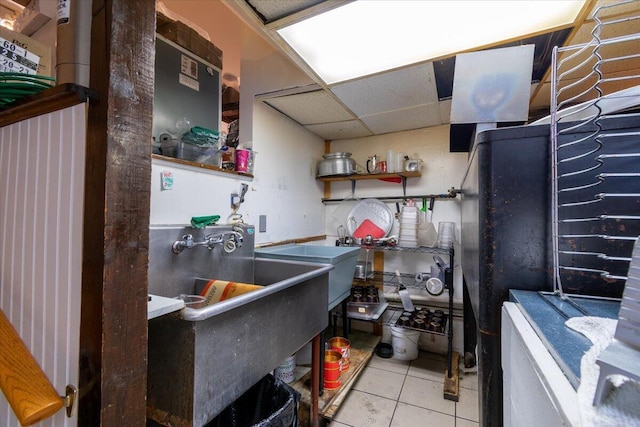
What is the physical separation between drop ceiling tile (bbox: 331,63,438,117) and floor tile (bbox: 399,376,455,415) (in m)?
2.05

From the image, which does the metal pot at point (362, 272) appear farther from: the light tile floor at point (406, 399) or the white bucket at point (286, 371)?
the white bucket at point (286, 371)

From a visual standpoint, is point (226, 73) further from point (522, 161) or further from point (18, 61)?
point (522, 161)

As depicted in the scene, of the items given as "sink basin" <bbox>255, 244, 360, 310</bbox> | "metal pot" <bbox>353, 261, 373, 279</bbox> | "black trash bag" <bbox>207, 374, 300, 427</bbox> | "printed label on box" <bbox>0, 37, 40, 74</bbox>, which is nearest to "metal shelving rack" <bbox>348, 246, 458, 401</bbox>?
"metal pot" <bbox>353, 261, 373, 279</bbox>

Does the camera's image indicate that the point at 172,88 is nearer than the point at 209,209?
Yes

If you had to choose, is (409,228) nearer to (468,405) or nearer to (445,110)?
(445,110)

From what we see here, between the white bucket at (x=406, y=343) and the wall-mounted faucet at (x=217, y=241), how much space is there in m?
1.54

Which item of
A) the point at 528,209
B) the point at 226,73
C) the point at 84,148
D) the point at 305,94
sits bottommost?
the point at 528,209

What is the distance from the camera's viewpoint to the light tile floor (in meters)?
1.67

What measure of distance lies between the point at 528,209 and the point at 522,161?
121 mm

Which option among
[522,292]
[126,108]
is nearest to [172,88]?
[126,108]

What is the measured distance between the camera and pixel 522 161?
0.70m

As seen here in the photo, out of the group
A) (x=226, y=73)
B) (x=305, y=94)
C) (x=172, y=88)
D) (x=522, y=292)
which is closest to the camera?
(x=522, y=292)

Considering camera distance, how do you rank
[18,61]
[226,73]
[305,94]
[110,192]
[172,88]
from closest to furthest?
[110,192] < [18,61] < [172,88] < [305,94] < [226,73]

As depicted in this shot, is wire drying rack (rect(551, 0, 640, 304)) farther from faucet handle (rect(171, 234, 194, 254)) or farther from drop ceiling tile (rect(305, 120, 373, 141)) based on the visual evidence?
drop ceiling tile (rect(305, 120, 373, 141))
